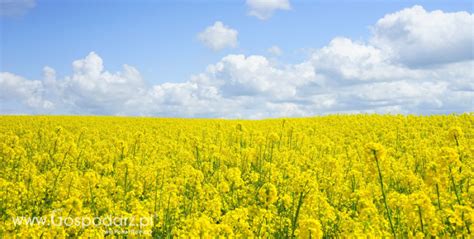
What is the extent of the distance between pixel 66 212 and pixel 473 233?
5582 mm

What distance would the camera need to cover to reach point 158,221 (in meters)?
7.08

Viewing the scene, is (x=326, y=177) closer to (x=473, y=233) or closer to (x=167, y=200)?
(x=167, y=200)

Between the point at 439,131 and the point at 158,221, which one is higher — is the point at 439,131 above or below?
above

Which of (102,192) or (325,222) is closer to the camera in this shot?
(325,222)

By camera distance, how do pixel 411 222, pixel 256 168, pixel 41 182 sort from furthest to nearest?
pixel 256 168 < pixel 41 182 < pixel 411 222

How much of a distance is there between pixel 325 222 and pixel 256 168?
227 inches

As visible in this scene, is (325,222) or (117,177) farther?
(117,177)

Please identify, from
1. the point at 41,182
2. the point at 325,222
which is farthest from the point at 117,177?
the point at 325,222

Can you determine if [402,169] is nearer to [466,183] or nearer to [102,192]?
[466,183]

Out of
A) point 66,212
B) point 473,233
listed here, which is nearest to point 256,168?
point 66,212

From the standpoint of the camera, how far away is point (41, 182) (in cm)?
892

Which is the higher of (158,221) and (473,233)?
(473,233)

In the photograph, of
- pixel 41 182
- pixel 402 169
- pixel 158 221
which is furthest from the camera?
pixel 402 169

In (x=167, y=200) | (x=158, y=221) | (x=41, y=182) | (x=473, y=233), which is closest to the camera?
(x=473, y=233)
